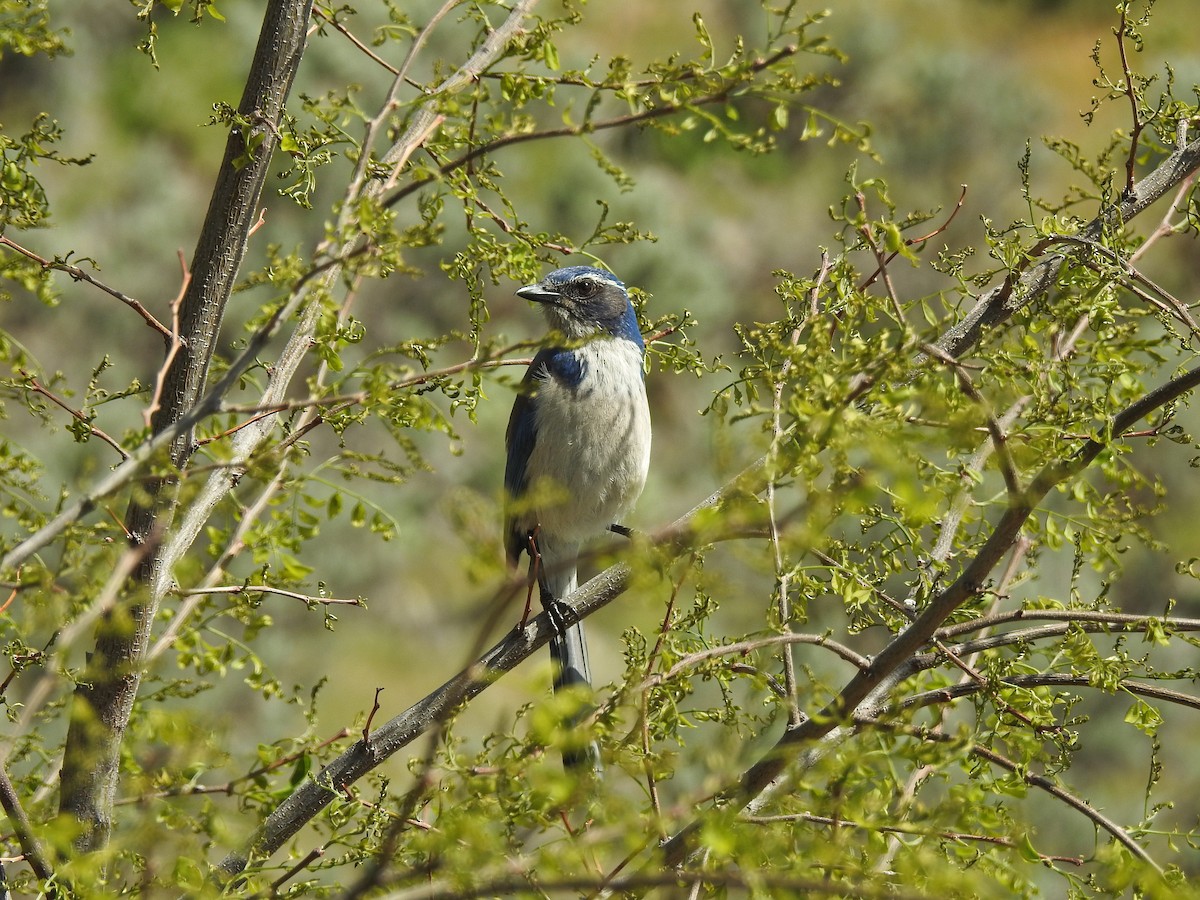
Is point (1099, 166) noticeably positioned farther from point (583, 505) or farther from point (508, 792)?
point (583, 505)

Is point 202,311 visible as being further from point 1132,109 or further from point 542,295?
point 542,295

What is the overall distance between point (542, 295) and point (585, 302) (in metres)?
0.18

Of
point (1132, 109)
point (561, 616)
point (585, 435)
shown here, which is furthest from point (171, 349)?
point (585, 435)

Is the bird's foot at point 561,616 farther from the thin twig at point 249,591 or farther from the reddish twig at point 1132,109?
the reddish twig at point 1132,109

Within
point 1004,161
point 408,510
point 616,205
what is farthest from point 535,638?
point 1004,161

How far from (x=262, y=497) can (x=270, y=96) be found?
814 mm

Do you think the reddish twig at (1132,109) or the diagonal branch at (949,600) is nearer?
the diagonal branch at (949,600)

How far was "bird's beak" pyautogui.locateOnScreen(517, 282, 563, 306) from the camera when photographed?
4.56m

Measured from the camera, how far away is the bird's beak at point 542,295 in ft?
15.0

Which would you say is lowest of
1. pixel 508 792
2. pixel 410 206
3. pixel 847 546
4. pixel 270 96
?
pixel 508 792

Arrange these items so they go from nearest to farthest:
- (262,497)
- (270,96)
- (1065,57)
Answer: (270,96) → (262,497) → (1065,57)

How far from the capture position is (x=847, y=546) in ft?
7.79

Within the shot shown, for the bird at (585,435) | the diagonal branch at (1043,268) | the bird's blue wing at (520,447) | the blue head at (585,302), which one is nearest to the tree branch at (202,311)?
the diagonal branch at (1043,268)

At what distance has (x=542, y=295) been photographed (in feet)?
15.3
